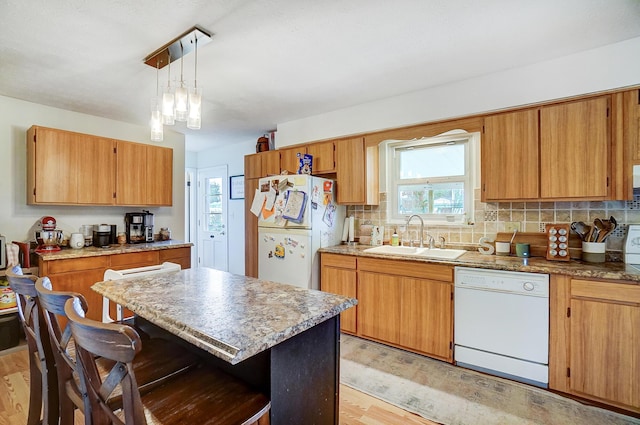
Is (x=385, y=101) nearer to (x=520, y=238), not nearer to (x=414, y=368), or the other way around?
(x=520, y=238)

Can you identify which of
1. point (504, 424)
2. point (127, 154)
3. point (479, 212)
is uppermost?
point (127, 154)

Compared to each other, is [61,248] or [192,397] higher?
[61,248]

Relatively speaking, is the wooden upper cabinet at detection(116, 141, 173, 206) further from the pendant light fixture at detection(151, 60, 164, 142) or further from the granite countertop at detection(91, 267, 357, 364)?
the granite countertop at detection(91, 267, 357, 364)

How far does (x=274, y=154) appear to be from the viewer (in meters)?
3.87

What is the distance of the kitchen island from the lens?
93 cm

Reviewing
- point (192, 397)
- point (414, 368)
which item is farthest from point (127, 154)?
point (414, 368)

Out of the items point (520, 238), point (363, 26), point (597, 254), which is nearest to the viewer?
point (363, 26)

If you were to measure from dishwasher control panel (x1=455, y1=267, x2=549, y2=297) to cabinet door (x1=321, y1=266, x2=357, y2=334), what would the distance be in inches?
38.3

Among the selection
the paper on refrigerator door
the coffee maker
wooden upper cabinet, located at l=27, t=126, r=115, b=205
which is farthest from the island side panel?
the coffee maker

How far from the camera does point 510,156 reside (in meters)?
2.43

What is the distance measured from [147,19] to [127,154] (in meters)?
2.20

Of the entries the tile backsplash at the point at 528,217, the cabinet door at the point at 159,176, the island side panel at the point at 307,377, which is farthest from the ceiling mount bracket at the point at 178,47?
the tile backsplash at the point at 528,217

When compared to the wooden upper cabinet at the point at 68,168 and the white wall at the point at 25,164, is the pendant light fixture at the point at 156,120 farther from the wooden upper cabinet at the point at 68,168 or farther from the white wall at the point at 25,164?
the white wall at the point at 25,164

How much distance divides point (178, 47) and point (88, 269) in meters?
2.28
